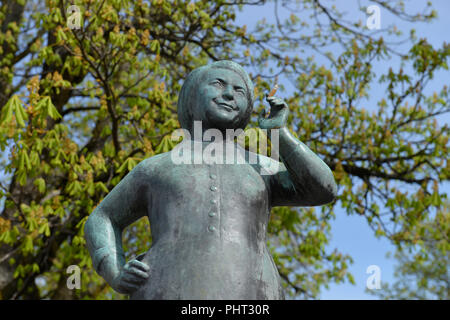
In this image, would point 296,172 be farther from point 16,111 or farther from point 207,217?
point 16,111

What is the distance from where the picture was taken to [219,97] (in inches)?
125

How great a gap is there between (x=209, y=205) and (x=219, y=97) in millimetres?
643

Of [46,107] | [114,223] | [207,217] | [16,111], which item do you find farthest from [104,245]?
[46,107]

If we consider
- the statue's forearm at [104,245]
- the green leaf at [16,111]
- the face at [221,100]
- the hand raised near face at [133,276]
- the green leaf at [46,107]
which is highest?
the green leaf at [46,107]

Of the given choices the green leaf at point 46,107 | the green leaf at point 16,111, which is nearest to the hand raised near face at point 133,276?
the green leaf at point 16,111

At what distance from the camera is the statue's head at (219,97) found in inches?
124

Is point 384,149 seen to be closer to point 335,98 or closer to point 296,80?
point 335,98

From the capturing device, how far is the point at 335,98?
896cm

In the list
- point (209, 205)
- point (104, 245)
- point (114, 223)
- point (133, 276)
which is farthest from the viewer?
point (114, 223)

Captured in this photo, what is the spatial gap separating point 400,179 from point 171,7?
4.53 m

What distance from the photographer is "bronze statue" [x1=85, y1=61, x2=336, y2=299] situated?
2674 mm

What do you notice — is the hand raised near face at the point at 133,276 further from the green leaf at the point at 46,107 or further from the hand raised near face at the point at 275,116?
the green leaf at the point at 46,107

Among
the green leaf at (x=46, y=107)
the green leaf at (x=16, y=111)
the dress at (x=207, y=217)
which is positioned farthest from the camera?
the green leaf at (x=46, y=107)

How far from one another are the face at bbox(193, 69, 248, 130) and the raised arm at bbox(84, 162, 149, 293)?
1.53ft
